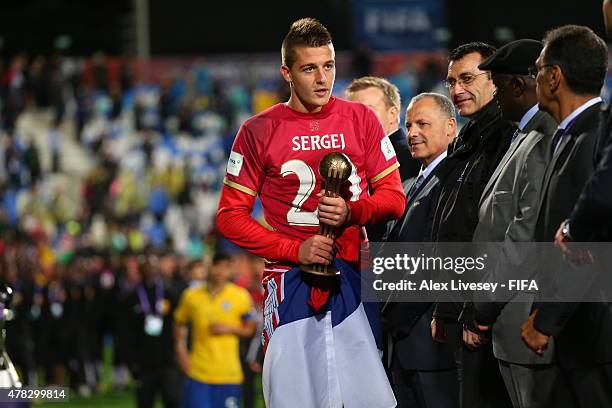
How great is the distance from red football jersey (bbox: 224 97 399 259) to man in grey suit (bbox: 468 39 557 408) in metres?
0.51

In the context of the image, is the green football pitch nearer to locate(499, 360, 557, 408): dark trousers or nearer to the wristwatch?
locate(499, 360, 557, 408): dark trousers

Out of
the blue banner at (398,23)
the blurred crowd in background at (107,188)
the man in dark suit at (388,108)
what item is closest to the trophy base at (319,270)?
the man in dark suit at (388,108)

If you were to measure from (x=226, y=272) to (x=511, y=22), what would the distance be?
696 inches

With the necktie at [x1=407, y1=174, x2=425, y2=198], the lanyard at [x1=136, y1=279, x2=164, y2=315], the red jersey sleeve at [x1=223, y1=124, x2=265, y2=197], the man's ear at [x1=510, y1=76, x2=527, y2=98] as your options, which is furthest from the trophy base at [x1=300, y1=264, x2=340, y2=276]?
the lanyard at [x1=136, y1=279, x2=164, y2=315]

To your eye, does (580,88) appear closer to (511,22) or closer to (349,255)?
(349,255)

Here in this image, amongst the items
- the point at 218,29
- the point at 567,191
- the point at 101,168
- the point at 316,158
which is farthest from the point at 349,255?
the point at 218,29

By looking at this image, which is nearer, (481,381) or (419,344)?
(481,381)

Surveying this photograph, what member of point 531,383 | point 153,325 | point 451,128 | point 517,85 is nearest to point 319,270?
point 531,383

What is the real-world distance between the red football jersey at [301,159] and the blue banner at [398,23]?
24.4 meters

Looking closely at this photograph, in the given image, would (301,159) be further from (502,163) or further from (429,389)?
(429,389)

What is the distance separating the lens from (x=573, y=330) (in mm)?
4625

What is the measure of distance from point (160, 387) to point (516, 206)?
9135mm

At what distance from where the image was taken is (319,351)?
508 cm

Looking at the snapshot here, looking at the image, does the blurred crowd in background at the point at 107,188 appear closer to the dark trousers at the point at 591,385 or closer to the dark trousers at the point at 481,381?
the dark trousers at the point at 481,381
